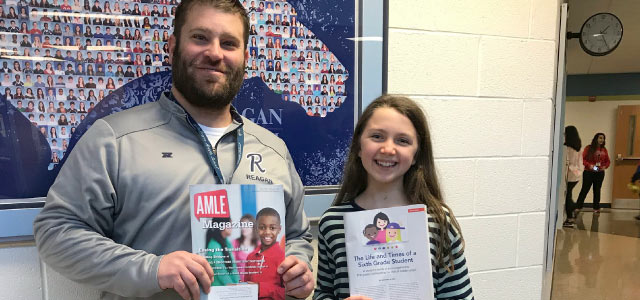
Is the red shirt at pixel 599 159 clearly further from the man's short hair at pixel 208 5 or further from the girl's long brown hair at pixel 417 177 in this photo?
the man's short hair at pixel 208 5

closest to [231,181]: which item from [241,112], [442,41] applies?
[241,112]

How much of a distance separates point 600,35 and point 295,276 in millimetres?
4371

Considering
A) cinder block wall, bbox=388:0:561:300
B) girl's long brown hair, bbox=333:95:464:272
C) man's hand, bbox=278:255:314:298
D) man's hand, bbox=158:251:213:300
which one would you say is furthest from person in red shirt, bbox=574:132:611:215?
man's hand, bbox=158:251:213:300

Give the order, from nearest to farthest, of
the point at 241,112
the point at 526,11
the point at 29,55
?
the point at 29,55, the point at 241,112, the point at 526,11

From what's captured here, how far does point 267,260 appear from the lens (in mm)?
933

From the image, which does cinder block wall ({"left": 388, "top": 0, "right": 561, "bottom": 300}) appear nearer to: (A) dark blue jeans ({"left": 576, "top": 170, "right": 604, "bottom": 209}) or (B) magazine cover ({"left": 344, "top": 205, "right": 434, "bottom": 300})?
(B) magazine cover ({"left": 344, "top": 205, "right": 434, "bottom": 300})

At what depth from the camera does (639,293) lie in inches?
127

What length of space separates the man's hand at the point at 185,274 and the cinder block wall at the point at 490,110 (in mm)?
1049

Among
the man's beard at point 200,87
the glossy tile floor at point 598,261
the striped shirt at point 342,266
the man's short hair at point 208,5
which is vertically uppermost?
the man's short hair at point 208,5

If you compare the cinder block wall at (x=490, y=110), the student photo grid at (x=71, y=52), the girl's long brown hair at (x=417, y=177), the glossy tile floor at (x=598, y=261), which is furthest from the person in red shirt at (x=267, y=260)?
the glossy tile floor at (x=598, y=261)

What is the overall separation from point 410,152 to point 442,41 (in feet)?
2.53

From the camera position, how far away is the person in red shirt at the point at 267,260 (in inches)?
36.2

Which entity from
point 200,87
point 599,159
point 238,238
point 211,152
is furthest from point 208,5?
point 599,159

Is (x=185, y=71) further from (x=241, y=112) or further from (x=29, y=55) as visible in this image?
(x=29, y=55)
